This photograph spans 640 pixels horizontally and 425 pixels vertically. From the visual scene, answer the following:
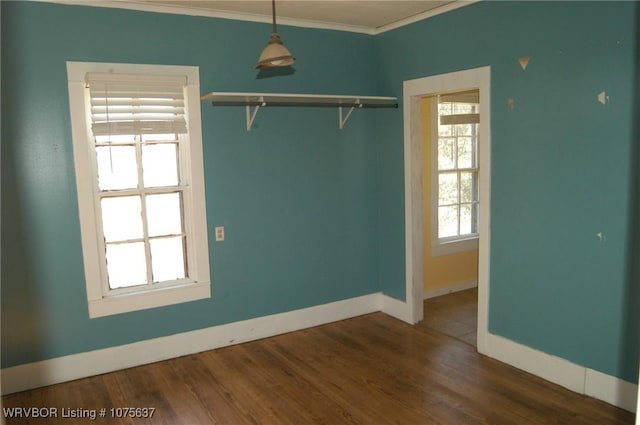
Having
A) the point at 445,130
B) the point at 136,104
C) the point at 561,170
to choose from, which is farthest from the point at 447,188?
the point at 136,104

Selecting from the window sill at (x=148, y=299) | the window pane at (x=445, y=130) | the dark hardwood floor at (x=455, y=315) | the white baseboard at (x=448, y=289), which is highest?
the window pane at (x=445, y=130)

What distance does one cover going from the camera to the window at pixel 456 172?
5.38 metres

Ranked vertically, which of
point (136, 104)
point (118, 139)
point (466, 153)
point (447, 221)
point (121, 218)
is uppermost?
point (136, 104)

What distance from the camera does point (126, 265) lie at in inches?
155

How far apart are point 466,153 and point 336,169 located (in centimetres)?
180

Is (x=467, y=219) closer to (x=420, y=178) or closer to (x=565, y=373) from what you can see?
(x=420, y=178)

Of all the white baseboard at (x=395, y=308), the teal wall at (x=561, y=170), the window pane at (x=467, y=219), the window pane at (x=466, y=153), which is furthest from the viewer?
the window pane at (x=467, y=219)

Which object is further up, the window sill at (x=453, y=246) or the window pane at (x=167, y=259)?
the window pane at (x=167, y=259)

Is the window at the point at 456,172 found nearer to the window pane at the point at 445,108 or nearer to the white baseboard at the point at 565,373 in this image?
the window pane at the point at 445,108

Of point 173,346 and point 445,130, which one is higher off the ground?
point 445,130

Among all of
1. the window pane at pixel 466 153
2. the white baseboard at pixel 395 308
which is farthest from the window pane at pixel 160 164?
the window pane at pixel 466 153

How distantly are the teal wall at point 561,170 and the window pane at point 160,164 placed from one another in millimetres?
2330

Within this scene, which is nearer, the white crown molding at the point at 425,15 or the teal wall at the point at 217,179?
the teal wall at the point at 217,179

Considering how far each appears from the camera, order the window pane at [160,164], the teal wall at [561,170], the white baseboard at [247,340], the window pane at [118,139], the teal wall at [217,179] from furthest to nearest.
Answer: the window pane at [160,164]
the window pane at [118,139]
the teal wall at [217,179]
the white baseboard at [247,340]
the teal wall at [561,170]
